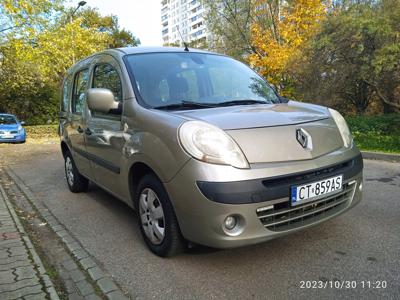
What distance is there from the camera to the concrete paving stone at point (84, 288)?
2547 mm

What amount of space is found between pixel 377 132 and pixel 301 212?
857 centimetres

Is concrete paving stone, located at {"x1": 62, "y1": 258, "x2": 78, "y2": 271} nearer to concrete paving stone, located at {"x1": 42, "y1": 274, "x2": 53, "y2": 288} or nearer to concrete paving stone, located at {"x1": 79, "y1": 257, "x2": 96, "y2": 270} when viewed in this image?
concrete paving stone, located at {"x1": 79, "y1": 257, "x2": 96, "y2": 270}

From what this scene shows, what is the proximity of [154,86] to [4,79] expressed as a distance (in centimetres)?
1936

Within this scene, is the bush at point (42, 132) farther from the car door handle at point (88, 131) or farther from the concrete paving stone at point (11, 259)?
the concrete paving stone at point (11, 259)

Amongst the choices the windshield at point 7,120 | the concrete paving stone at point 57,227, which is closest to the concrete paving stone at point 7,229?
the concrete paving stone at point 57,227

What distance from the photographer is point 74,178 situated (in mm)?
5387

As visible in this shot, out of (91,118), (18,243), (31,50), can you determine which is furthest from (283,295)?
(31,50)

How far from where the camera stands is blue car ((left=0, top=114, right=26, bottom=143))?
51.8 feet

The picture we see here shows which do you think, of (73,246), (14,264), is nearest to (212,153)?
(73,246)

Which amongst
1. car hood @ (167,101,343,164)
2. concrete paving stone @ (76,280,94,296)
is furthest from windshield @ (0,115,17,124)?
car hood @ (167,101,343,164)

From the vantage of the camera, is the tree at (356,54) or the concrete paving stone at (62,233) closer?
the concrete paving stone at (62,233)

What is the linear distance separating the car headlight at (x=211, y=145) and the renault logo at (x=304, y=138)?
507 mm

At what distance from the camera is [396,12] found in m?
9.66

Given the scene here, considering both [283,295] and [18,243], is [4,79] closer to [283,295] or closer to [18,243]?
[18,243]
